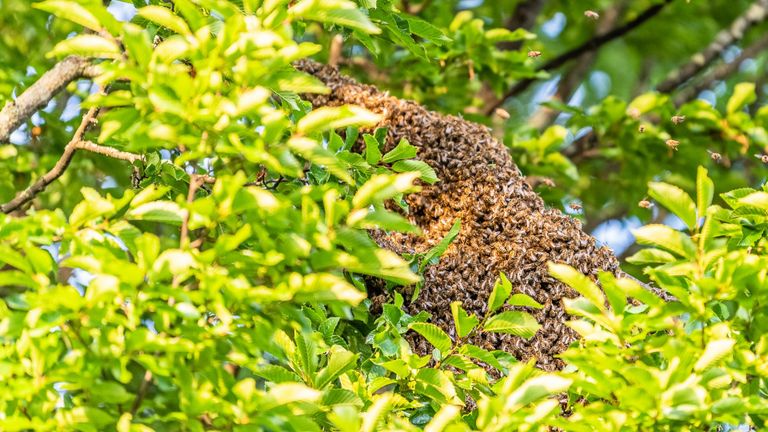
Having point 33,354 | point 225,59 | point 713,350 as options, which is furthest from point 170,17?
point 713,350

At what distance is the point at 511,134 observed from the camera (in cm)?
559

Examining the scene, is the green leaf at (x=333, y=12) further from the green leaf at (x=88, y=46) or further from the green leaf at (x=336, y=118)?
the green leaf at (x=88, y=46)

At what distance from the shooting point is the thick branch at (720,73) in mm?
7078

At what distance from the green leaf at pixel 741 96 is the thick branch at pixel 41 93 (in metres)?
3.55

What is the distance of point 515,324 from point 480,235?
86cm

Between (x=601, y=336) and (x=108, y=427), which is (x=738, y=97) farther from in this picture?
(x=108, y=427)

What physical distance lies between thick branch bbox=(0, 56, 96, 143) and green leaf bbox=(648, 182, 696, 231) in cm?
225

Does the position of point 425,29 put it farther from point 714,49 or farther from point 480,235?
point 714,49

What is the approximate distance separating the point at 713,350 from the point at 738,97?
343 cm

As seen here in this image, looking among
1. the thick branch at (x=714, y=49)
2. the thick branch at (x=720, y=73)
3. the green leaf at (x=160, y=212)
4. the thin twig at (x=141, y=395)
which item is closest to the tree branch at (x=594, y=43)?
the thick branch at (x=714, y=49)

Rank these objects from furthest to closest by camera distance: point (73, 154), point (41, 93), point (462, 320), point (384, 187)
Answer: point (41, 93), point (73, 154), point (462, 320), point (384, 187)

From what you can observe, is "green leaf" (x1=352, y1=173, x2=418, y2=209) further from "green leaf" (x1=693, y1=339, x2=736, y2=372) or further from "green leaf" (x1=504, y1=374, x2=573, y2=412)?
"green leaf" (x1=693, y1=339, x2=736, y2=372)

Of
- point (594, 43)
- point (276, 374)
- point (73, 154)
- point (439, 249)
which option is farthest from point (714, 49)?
point (276, 374)

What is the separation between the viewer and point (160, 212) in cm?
232
